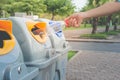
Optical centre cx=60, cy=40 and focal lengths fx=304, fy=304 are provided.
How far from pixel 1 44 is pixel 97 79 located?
4.65 metres

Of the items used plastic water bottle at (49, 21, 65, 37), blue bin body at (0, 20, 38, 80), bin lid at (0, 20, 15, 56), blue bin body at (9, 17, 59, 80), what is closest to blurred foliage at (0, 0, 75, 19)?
used plastic water bottle at (49, 21, 65, 37)

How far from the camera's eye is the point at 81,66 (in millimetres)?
9172

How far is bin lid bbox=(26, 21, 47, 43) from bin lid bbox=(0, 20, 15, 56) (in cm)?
50

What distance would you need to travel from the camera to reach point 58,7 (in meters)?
31.8

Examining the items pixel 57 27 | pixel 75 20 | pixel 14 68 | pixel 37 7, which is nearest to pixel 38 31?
pixel 75 20

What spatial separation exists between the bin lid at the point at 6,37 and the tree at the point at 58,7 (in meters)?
28.5

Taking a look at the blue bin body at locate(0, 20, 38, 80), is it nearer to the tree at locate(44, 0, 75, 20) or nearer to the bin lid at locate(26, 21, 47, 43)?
the bin lid at locate(26, 21, 47, 43)

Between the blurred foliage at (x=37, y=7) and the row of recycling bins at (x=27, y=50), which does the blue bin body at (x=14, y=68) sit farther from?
the blurred foliage at (x=37, y=7)

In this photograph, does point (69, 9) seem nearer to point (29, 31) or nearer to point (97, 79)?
point (97, 79)

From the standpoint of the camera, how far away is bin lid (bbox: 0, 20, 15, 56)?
2774 mm

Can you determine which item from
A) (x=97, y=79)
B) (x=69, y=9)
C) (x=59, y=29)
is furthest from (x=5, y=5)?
(x=59, y=29)

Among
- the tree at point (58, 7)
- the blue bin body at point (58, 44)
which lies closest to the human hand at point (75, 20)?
the blue bin body at point (58, 44)

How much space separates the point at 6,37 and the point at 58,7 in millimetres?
28977

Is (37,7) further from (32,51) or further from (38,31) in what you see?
(32,51)
